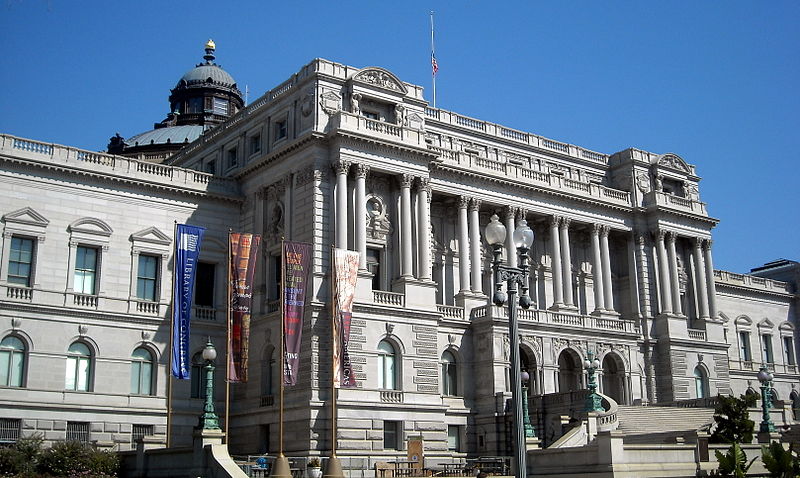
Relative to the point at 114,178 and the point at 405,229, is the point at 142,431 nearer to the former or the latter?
the point at 114,178

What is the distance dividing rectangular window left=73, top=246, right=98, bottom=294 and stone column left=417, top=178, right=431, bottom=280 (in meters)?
17.9

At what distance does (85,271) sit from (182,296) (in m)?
8.90

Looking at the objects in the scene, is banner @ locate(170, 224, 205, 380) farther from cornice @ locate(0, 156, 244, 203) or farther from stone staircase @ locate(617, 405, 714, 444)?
stone staircase @ locate(617, 405, 714, 444)

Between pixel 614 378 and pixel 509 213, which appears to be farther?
pixel 614 378

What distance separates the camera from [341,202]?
50.4 meters

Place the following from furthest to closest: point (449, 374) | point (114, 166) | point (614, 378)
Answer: point (614, 378) → point (449, 374) → point (114, 166)

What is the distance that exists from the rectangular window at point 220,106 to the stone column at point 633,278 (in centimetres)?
4570

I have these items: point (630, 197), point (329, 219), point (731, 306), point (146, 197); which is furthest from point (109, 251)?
point (731, 306)

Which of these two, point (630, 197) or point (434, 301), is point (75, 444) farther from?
point (630, 197)

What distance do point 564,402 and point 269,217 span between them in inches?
779

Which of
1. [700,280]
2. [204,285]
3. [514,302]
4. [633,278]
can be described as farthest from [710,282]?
[514,302]

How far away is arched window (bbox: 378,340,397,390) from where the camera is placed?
50250 mm

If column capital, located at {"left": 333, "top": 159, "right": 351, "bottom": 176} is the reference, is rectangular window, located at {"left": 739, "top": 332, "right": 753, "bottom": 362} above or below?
below

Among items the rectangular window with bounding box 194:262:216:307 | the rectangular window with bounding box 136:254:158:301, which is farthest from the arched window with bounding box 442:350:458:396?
the rectangular window with bounding box 136:254:158:301
